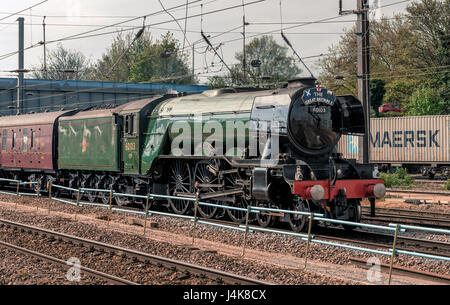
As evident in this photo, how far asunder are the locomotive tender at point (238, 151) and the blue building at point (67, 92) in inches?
1238

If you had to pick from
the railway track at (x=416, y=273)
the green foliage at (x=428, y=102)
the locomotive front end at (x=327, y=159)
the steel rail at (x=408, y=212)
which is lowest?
the railway track at (x=416, y=273)

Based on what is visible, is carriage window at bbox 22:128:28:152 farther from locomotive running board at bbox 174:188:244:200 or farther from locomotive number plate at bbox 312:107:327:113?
locomotive number plate at bbox 312:107:327:113

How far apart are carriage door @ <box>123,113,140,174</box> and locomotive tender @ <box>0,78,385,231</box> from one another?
0.11 ft

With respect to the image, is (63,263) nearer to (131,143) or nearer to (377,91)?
(131,143)

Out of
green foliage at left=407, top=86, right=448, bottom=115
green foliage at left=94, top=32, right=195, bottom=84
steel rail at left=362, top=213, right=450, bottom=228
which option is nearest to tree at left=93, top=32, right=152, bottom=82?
green foliage at left=94, top=32, right=195, bottom=84

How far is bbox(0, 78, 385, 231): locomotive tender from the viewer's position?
1337 cm

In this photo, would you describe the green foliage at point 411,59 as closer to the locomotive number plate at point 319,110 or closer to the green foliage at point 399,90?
the green foliage at point 399,90

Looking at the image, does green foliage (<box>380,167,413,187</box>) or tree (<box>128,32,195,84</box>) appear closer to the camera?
green foliage (<box>380,167,413,187</box>)

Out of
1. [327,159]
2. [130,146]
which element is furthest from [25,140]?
[327,159]

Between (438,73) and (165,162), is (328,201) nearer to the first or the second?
(165,162)

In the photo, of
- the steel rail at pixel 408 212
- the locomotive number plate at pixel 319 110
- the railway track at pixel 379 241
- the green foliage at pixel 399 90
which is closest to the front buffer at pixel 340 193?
the railway track at pixel 379 241

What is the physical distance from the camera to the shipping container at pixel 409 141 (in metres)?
31.3

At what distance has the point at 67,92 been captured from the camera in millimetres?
52812

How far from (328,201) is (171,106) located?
6.31 metres
